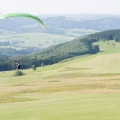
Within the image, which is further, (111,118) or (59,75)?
(59,75)

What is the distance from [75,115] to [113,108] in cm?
559

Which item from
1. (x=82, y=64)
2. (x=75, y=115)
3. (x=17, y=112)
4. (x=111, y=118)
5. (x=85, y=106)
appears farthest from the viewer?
(x=82, y=64)

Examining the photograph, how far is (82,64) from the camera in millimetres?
159375

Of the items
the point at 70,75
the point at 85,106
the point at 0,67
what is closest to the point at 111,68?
the point at 70,75

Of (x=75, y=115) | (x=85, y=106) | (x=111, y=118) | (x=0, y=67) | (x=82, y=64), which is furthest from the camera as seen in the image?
(x=0, y=67)

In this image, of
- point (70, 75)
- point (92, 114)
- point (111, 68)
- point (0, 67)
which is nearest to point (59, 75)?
point (70, 75)

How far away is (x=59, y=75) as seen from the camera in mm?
122000

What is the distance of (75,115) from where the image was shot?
33500 millimetres

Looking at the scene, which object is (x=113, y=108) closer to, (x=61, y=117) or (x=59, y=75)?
(x=61, y=117)

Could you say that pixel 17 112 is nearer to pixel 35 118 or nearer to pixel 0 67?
pixel 35 118

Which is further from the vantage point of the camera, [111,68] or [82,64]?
[82,64]

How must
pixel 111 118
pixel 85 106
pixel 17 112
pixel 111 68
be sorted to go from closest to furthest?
1. pixel 111 118
2. pixel 17 112
3. pixel 85 106
4. pixel 111 68

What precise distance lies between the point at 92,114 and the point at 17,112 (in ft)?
27.6

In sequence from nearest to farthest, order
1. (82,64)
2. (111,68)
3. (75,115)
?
(75,115) < (111,68) < (82,64)
